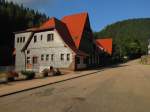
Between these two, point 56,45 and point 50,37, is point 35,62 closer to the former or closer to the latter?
point 50,37

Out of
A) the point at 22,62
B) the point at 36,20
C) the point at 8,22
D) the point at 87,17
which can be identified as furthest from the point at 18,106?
the point at 36,20

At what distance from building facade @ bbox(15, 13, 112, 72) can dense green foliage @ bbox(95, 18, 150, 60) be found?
138 feet

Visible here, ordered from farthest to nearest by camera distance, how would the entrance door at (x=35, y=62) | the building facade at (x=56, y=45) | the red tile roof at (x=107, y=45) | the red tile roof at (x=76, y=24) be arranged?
the red tile roof at (x=107, y=45) < the red tile roof at (x=76, y=24) < the entrance door at (x=35, y=62) < the building facade at (x=56, y=45)

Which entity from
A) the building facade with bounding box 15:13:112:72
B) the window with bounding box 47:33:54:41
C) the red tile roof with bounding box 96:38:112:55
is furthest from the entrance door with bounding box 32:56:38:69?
the red tile roof with bounding box 96:38:112:55

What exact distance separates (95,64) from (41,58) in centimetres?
1440

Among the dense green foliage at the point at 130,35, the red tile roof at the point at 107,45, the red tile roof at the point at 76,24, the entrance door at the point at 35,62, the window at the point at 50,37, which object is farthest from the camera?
the dense green foliage at the point at 130,35

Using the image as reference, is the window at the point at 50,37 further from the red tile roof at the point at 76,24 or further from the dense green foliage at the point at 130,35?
the dense green foliage at the point at 130,35

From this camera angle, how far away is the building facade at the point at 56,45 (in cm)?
3706

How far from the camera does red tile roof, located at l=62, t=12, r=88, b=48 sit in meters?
40.3

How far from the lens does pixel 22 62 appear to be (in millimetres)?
41812

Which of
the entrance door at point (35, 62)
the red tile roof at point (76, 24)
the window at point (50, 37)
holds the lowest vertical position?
the entrance door at point (35, 62)

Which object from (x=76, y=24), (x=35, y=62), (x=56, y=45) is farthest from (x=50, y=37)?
(x=76, y=24)

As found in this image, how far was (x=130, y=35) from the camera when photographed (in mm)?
104750

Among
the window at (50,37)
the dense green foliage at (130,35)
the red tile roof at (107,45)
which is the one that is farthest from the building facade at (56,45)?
the dense green foliage at (130,35)
